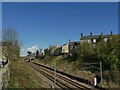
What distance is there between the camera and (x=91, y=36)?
9212 cm

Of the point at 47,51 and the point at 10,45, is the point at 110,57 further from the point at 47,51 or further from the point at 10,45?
the point at 47,51

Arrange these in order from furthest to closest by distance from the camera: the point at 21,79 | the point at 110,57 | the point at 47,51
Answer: the point at 47,51
the point at 110,57
the point at 21,79

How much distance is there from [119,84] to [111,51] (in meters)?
10.7

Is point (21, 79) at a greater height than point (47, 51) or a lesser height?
lesser

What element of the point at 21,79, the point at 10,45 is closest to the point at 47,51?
the point at 10,45

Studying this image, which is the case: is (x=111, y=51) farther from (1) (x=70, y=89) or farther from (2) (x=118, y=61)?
(1) (x=70, y=89)

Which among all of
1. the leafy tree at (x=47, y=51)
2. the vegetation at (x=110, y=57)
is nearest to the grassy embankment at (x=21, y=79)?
the vegetation at (x=110, y=57)

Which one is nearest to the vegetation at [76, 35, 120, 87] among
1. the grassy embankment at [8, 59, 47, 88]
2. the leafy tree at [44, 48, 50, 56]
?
the grassy embankment at [8, 59, 47, 88]

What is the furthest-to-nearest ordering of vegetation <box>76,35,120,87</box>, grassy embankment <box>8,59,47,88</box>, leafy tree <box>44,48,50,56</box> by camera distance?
leafy tree <box>44,48,50,56</box>, vegetation <box>76,35,120,87</box>, grassy embankment <box>8,59,47,88</box>

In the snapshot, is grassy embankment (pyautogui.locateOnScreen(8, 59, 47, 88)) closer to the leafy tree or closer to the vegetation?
the vegetation

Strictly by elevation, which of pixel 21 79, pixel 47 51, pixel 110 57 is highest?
pixel 47 51

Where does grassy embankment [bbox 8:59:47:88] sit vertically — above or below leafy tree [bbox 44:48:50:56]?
below

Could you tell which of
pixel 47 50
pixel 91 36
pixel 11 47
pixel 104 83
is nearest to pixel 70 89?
pixel 104 83

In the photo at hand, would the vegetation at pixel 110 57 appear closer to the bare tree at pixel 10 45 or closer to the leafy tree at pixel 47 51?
the bare tree at pixel 10 45
